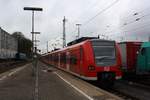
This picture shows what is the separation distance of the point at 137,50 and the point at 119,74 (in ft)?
23.7

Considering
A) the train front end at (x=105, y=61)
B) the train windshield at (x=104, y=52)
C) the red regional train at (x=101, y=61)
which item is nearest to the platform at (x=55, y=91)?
the red regional train at (x=101, y=61)

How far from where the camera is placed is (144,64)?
23.7 meters

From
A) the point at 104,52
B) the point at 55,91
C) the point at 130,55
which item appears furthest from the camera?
the point at 130,55

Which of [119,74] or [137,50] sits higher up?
[137,50]

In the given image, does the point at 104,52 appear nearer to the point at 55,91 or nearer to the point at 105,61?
the point at 105,61

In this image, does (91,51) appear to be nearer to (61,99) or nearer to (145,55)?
(145,55)

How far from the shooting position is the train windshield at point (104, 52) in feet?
66.3

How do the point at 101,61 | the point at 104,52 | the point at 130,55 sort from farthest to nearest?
1. the point at 130,55
2. the point at 104,52
3. the point at 101,61

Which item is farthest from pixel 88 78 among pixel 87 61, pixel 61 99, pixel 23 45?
pixel 23 45

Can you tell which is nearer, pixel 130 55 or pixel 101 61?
pixel 101 61

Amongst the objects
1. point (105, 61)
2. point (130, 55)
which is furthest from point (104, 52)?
point (130, 55)

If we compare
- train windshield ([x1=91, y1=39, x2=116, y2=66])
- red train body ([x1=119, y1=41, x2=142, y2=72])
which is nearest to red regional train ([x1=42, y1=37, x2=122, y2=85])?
train windshield ([x1=91, y1=39, x2=116, y2=66])

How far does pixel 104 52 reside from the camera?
20.7 m

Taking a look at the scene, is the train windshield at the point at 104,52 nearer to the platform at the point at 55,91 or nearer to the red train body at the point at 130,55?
the platform at the point at 55,91
